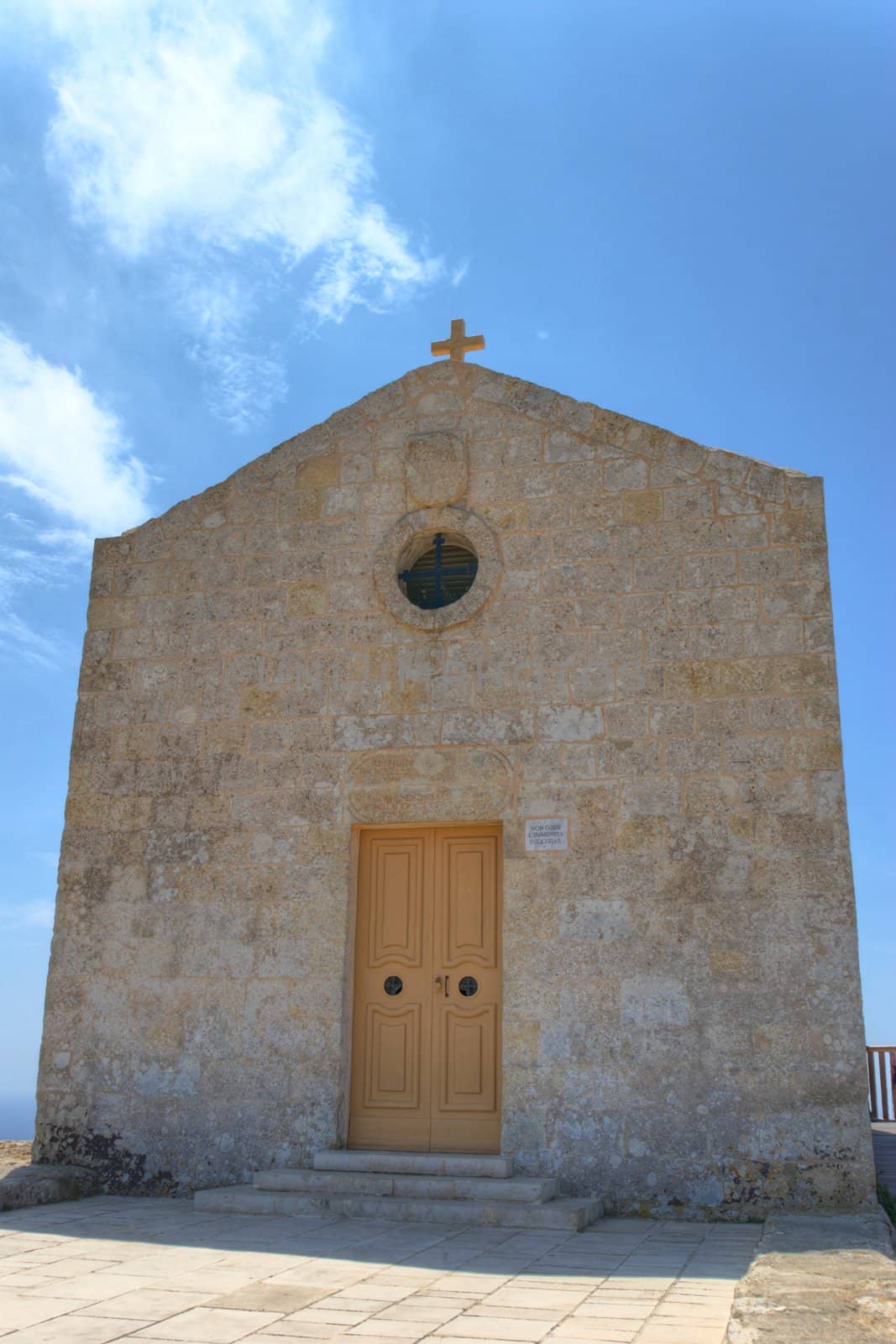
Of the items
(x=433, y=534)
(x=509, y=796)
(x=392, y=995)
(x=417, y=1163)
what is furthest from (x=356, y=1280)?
(x=433, y=534)

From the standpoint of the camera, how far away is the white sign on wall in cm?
710

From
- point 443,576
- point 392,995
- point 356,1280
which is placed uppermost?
point 443,576

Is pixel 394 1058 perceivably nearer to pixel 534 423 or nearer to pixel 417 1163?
pixel 417 1163

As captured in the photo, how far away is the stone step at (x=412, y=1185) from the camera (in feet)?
20.4

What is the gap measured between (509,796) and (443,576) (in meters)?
1.67

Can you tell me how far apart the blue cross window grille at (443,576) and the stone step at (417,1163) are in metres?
3.44

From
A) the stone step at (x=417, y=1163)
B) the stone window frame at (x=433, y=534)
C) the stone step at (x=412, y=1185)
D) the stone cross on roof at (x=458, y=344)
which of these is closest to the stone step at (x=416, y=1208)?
the stone step at (x=412, y=1185)

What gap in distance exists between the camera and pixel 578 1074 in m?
6.73

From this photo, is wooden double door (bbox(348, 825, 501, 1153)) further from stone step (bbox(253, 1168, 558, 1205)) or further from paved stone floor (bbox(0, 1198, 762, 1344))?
A: paved stone floor (bbox(0, 1198, 762, 1344))

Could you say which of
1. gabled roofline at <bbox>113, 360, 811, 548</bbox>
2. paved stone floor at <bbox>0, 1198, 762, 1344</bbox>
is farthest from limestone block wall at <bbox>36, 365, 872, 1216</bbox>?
paved stone floor at <bbox>0, 1198, 762, 1344</bbox>

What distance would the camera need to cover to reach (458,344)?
840 cm

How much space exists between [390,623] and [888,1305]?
5072 mm

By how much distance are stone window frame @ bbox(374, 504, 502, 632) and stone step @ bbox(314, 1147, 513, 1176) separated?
3216 millimetres

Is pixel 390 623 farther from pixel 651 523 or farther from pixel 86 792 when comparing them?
pixel 86 792
